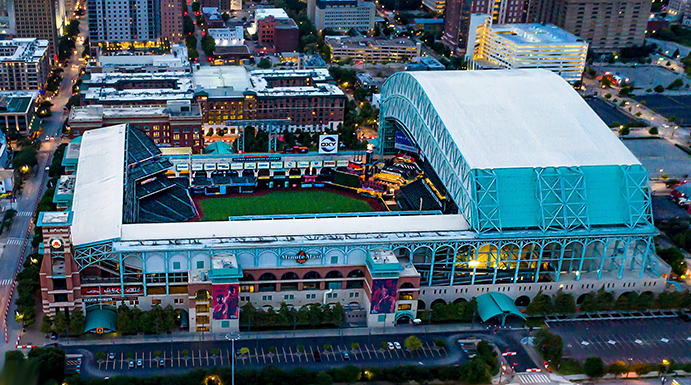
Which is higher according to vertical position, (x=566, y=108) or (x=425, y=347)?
(x=566, y=108)

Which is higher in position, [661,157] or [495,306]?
[661,157]

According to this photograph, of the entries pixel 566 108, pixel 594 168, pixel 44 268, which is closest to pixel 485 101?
pixel 566 108

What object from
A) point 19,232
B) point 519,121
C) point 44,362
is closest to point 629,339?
point 519,121

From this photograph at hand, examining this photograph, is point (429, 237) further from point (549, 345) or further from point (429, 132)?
point (429, 132)

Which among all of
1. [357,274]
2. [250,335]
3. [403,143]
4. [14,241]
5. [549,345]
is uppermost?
[403,143]

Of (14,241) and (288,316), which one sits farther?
(14,241)

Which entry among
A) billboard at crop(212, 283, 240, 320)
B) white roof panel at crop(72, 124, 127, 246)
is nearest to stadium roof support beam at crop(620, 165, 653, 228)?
billboard at crop(212, 283, 240, 320)

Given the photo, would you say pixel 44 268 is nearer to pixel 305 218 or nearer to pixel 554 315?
pixel 305 218
